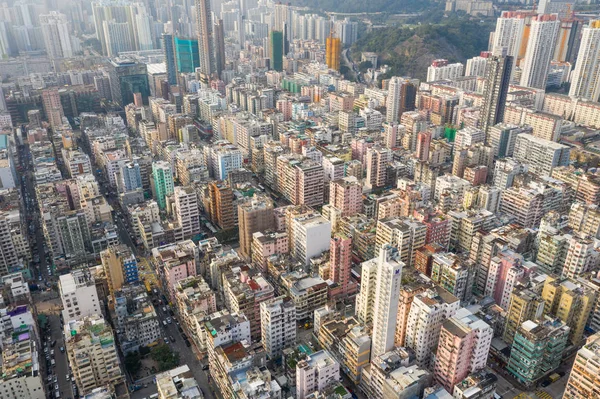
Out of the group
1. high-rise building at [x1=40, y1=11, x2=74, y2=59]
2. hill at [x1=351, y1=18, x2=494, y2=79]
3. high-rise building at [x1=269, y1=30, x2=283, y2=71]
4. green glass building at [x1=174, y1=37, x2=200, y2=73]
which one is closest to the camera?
green glass building at [x1=174, y1=37, x2=200, y2=73]

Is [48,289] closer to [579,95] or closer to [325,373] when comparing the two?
[325,373]

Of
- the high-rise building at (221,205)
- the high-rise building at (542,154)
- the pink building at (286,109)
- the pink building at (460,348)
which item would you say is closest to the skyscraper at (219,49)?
the pink building at (286,109)

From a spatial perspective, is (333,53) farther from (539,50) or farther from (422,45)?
(539,50)

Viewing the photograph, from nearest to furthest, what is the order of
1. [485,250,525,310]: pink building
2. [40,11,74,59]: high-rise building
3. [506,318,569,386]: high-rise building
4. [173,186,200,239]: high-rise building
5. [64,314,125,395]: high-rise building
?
[64,314,125,395]: high-rise building < [506,318,569,386]: high-rise building < [485,250,525,310]: pink building < [173,186,200,239]: high-rise building < [40,11,74,59]: high-rise building

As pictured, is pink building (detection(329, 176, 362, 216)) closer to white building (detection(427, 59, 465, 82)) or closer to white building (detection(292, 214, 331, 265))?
white building (detection(292, 214, 331, 265))

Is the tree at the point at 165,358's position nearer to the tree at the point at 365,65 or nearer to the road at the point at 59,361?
the road at the point at 59,361

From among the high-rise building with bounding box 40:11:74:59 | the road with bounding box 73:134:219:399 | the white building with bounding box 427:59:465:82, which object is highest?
the high-rise building with bounding box 40:11:74:59

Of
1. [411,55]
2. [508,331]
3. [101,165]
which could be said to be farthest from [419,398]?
[411,55]

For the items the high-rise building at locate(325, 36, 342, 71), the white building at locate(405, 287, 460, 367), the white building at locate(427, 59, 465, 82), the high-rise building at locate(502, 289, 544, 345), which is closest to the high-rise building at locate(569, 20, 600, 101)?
the white building at locate(427, 59, 465, 82)
